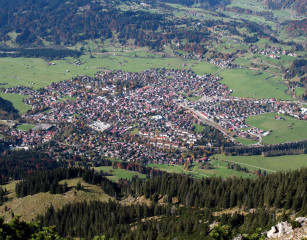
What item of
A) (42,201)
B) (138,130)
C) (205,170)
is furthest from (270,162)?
(42,201)

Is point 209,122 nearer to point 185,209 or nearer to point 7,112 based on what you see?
point 185,209

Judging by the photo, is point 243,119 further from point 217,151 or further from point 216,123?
point 217,151

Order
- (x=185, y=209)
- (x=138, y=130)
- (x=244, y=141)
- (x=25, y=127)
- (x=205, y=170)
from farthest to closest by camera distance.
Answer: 1. (x=25, y=127)
2. (x=138, y=130)
3. (x=244, y=141)
4. (x=205, y=170)
5. (x=185, y=209)

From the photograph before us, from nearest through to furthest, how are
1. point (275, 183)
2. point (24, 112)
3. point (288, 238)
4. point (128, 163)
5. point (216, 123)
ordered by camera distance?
point (288, 238)
point (275, 183)
point (128, 163)
point (216, 123)
point (24, 112)

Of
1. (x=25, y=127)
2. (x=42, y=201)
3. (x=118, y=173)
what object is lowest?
(x=118, y=173)

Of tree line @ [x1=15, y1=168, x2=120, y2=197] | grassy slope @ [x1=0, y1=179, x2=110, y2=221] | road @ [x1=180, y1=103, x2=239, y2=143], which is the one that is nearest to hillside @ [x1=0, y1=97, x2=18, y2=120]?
tree line @ [x1=15, y1=168, x2=120, y2=197]

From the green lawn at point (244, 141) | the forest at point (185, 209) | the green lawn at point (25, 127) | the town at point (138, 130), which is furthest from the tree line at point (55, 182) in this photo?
the green lawn at point (244, 141)

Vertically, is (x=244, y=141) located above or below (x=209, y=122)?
below

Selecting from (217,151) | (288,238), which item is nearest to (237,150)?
(217,151)
